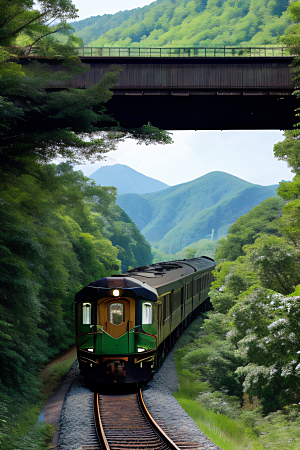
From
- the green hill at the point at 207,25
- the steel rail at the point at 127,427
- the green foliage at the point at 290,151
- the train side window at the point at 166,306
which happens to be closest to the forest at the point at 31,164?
the steel rail at the point at 127,427

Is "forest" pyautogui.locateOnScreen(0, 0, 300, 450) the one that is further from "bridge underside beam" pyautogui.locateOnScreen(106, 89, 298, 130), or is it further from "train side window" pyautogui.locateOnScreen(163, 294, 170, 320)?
"bridge underside beam" pyautogui.locateOnScreen(106, 89, 298, 130)

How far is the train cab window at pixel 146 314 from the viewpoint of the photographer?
38.8 feet

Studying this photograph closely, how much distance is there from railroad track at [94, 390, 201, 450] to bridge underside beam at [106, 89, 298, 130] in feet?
56.5

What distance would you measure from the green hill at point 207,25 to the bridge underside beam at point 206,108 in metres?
63.1

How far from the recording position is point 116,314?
11.7m

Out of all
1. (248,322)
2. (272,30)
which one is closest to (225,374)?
(248,322)

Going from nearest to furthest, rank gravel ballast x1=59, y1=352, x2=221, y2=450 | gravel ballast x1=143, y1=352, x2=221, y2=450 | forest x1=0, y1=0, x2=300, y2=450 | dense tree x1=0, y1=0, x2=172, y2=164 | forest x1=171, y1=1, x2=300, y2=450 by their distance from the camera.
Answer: gravel ballast x1=59, y1=352, x2=221, y2=450, gravel ballast x1=143, y1=352, x2=221, y2=450, forest x1=171, y1=1, x2=300, y2=450, forest x1=0, y1=0, x2=300, y2=450, dense tree x1=0, y1=0, x2=172, y2=164

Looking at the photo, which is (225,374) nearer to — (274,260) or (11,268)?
(274,260)

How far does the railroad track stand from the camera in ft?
27.5

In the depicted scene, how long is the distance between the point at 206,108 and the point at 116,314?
55.4 feet

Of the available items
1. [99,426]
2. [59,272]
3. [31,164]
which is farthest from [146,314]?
[59,272]

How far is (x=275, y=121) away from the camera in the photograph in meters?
26.5

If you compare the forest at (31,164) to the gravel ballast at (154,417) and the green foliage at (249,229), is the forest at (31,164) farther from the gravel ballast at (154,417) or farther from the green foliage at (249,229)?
the green foliage at (249,229)

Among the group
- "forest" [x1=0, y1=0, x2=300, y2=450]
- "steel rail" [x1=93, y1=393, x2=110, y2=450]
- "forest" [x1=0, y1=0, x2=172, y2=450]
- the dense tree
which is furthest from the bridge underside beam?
"steel rail" [x1=93, y1=393, x2=110, y2=450]
